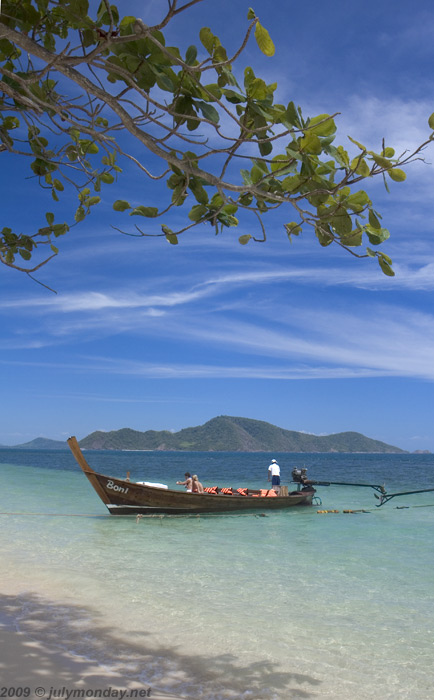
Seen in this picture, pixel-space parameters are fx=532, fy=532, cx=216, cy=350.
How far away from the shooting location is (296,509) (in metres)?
19.2

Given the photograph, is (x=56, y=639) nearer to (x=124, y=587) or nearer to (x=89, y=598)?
(x=89, y=598)

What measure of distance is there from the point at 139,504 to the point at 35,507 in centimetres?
680

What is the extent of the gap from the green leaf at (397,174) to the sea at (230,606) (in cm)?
411

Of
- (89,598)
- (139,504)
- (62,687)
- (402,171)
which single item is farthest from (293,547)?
(402,171)

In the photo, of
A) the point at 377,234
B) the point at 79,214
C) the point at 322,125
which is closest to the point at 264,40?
the point at 322,125

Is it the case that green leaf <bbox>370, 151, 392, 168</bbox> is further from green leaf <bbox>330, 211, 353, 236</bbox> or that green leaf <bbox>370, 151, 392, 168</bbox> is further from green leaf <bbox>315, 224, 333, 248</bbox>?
green leaf <bbox>315, 224, 333, 248</bbox>

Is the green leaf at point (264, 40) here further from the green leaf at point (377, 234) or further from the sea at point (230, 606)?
the sea at point (230, 606)

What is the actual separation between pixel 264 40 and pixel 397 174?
88cm

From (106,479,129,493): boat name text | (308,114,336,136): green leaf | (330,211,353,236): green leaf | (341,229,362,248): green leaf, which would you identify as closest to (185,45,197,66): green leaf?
(308,114,336,136): green leaf

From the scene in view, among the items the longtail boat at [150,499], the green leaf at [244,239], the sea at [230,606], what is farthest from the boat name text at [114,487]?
the green leaf at [244,239]

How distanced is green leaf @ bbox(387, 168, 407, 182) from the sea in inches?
162

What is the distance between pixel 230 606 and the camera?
7.04m

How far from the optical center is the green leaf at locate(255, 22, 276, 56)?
234 cm

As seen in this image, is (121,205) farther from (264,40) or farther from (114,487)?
(114,487)
